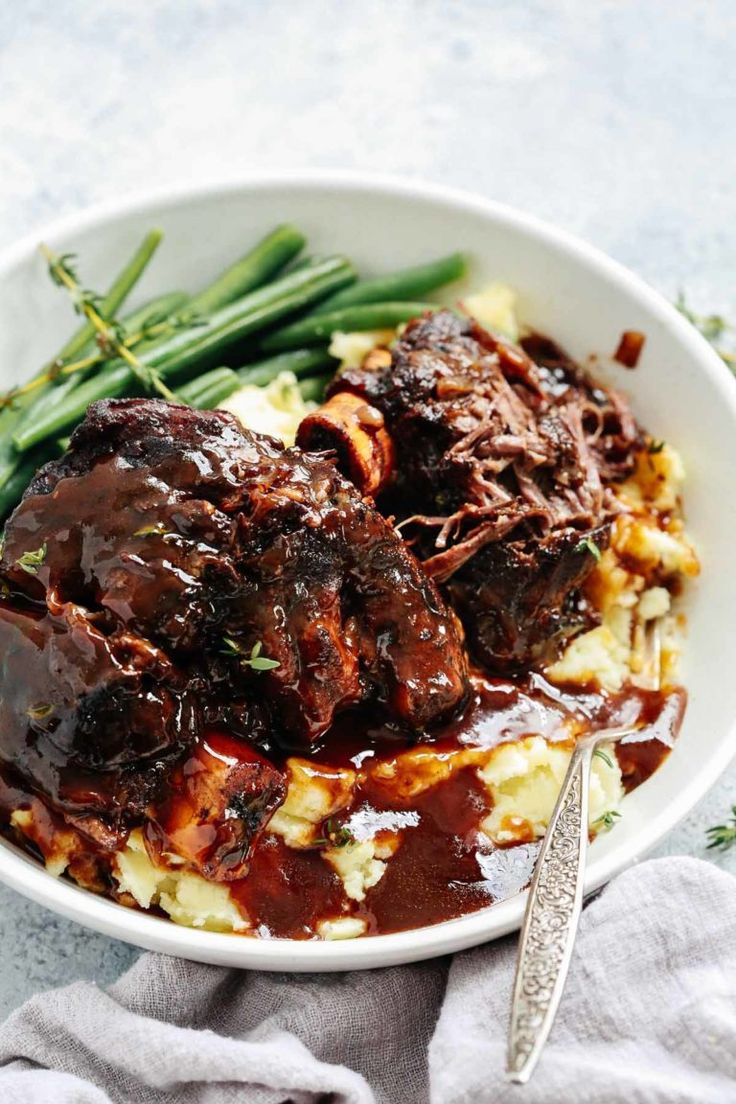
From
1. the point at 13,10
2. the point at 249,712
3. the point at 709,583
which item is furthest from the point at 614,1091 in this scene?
the point at 13,10

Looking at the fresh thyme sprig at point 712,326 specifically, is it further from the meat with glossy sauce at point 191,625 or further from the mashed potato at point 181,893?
the mashed potato at point 181,893

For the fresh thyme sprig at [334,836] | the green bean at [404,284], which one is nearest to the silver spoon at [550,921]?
the fresh thyme sprig at [334,836]

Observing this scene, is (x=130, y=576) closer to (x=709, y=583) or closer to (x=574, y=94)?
(x=709, y=583)

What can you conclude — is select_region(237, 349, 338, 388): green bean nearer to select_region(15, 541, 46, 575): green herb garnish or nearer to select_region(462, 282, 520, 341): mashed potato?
select_region(462, 282, 520, 341): mashed potato

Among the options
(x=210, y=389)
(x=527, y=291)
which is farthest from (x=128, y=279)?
(x=527, y=291)

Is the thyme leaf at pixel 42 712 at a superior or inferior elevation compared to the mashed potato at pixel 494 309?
inferior

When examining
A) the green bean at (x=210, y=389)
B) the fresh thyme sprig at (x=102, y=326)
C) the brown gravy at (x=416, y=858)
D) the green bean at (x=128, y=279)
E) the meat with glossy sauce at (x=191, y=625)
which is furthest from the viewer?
the green bean at (x=128, y=279)

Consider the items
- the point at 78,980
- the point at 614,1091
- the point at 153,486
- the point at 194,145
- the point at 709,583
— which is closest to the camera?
the point at 614,1091
